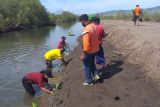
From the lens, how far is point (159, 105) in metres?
10.1

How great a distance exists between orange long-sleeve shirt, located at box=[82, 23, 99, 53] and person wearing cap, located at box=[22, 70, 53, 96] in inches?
82.4

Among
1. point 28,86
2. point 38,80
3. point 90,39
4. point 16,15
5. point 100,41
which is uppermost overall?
point 90,39

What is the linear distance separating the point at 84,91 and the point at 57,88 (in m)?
2.09

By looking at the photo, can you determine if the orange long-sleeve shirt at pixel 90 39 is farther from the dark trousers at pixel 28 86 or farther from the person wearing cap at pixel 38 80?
the dark trousers at pixel 28 86

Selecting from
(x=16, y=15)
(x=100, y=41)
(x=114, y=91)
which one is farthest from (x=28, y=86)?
(x=16, y=15)

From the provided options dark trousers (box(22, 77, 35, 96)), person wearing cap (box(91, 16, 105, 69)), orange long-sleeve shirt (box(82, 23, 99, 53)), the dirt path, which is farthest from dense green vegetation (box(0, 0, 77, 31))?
orange long-sleeve shirt (box(82, 23, 99, 53))

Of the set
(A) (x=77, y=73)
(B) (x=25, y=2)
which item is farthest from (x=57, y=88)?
(B) (x=25, y=2)

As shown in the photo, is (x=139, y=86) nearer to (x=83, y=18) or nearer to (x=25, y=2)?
(x=83, y=18)

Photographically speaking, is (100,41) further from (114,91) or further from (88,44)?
(114,91)

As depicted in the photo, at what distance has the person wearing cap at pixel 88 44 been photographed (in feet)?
38.8

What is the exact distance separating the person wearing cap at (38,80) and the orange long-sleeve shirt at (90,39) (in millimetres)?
2092

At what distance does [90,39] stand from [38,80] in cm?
287

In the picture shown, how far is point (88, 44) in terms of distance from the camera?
38.8ft

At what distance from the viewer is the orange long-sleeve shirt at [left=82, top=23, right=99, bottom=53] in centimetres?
1180
